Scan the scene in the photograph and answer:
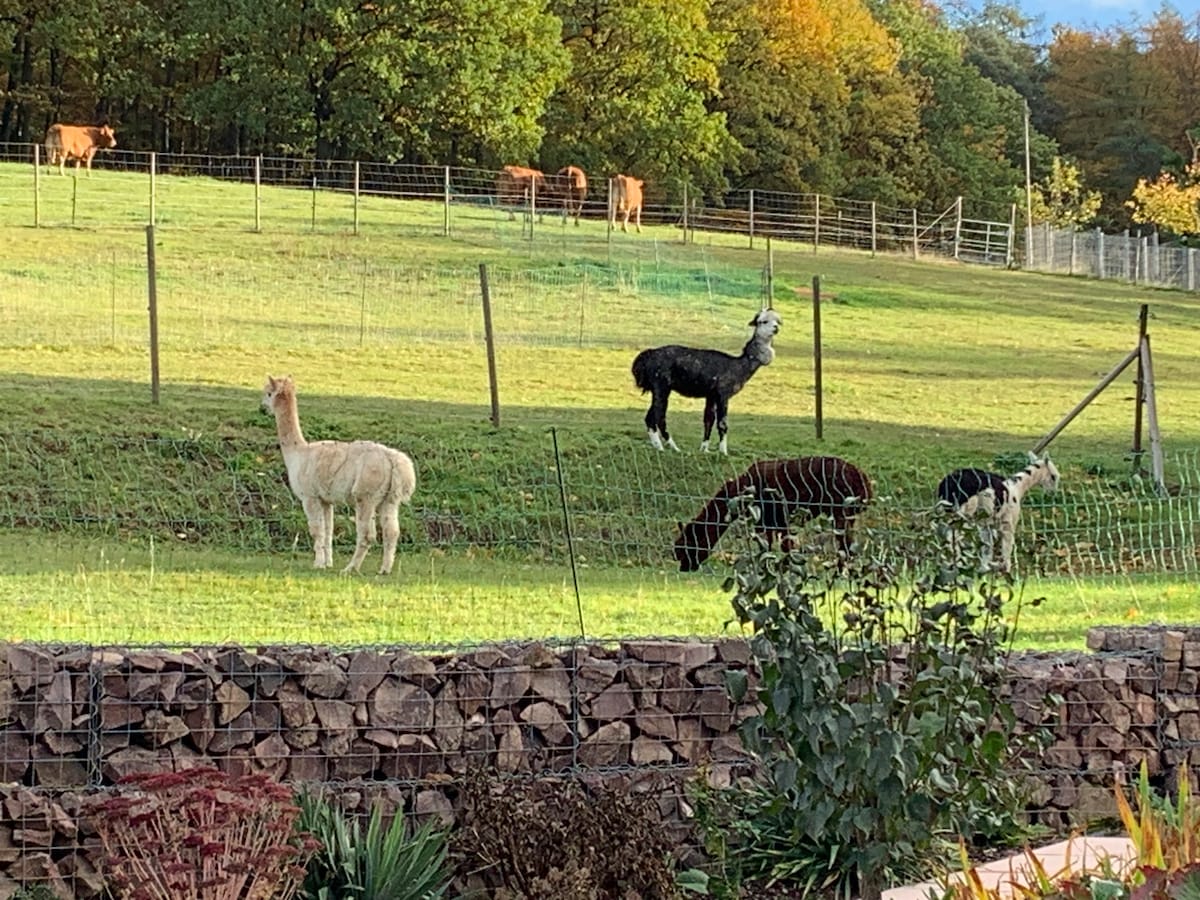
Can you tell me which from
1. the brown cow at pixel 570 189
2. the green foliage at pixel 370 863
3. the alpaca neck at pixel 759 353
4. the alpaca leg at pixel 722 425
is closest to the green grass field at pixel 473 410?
the alpaca leg at pixel 722 425

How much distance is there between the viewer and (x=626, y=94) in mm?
58281

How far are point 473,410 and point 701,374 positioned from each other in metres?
2.80

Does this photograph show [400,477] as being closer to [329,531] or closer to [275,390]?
[329,531]

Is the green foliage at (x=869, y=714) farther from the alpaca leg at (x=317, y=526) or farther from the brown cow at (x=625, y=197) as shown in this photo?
the brown cow at (x=625, y=197)

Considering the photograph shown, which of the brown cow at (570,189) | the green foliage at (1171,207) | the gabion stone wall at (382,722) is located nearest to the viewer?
the gabion stone wall at (382,722)

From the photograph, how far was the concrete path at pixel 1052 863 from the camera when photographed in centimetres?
639

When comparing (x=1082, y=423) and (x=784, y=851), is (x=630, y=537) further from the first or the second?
(x=1082, y=423)

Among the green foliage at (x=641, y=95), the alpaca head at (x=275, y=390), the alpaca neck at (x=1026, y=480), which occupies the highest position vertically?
the green foliage at (x=641, y=95)

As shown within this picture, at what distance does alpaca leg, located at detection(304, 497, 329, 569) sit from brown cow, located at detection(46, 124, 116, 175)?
109 ft

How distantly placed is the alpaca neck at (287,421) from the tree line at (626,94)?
1509 inches

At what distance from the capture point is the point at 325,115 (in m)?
52.3

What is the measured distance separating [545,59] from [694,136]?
5386 mm

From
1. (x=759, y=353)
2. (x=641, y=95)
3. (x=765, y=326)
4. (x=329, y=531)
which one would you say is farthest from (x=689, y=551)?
(x=641, y=95)

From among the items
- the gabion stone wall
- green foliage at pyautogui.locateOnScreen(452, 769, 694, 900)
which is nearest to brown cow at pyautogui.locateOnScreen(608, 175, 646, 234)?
the gabion stone wall
